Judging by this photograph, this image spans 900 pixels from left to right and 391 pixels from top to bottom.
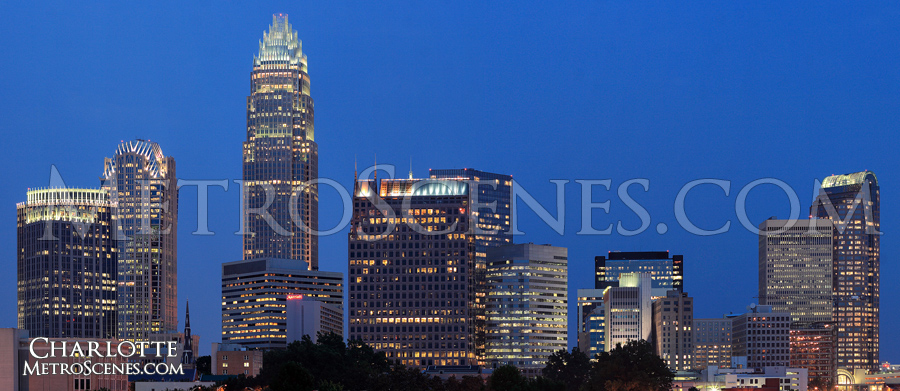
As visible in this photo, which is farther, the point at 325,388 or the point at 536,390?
the point at 536,390

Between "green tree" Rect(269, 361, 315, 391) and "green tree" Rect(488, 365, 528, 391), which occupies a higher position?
"green tree" Rect(269, 361, 315, 391)

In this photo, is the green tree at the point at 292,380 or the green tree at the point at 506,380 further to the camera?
the green tree at the point at 506,380

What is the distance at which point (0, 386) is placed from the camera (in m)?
200

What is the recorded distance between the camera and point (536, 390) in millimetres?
188000

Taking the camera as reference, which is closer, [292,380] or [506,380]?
[292,380]

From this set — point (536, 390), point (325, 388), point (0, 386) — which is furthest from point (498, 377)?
point (0, 386)

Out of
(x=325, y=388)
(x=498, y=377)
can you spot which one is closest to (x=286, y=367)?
(x=325, y=388)

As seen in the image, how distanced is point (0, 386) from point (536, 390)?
87.4 meters

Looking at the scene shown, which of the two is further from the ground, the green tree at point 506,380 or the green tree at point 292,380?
the green tree at point 292,380

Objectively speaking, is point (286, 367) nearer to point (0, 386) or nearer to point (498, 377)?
point (498, 377)

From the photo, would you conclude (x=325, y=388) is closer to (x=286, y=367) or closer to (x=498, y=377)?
(x=286, y=367)

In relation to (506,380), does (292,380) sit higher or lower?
higher

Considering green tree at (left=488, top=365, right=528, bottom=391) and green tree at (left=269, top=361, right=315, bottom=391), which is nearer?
green tree at (left=269, top=361, right=315, bottom=391)

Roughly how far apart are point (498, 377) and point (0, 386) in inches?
3214
